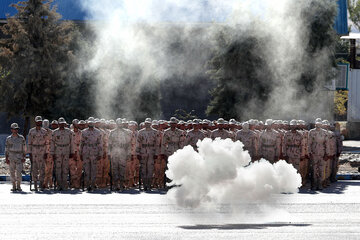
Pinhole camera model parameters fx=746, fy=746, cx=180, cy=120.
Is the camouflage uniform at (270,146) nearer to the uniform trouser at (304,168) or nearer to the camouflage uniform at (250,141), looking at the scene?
the camouflage uniform at (250,141)

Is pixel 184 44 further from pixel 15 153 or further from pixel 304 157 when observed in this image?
pixel 15 153

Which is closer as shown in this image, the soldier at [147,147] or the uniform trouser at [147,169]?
the uniform trouser at [147,169]

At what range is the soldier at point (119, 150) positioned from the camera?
62.9ft

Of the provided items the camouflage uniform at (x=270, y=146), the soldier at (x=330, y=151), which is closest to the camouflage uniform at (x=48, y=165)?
the camouflage uniform at (x=270, y=146)

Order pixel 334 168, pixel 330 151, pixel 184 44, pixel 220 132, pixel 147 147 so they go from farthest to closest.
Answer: pixel 184 44
pixel 334 168
pixel 330 151
pixel 220 132
pixel 147 147

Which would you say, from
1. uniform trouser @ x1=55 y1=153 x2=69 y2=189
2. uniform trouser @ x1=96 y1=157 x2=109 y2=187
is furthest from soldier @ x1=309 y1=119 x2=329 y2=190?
uniform trouser @ x1=55 y1=153 x2=69 y2=189

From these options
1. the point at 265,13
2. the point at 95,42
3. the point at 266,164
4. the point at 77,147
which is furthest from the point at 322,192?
the point at 95,42

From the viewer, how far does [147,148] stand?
19.4 metres

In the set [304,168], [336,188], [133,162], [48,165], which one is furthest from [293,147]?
[48,165]

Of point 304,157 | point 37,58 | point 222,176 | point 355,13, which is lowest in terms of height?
point 222,176

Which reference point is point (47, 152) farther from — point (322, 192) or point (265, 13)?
point (265, 13)

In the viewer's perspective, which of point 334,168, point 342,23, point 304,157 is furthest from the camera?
point 342,23

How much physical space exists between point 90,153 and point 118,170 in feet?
2.77

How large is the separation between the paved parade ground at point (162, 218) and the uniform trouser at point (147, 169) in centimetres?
176
